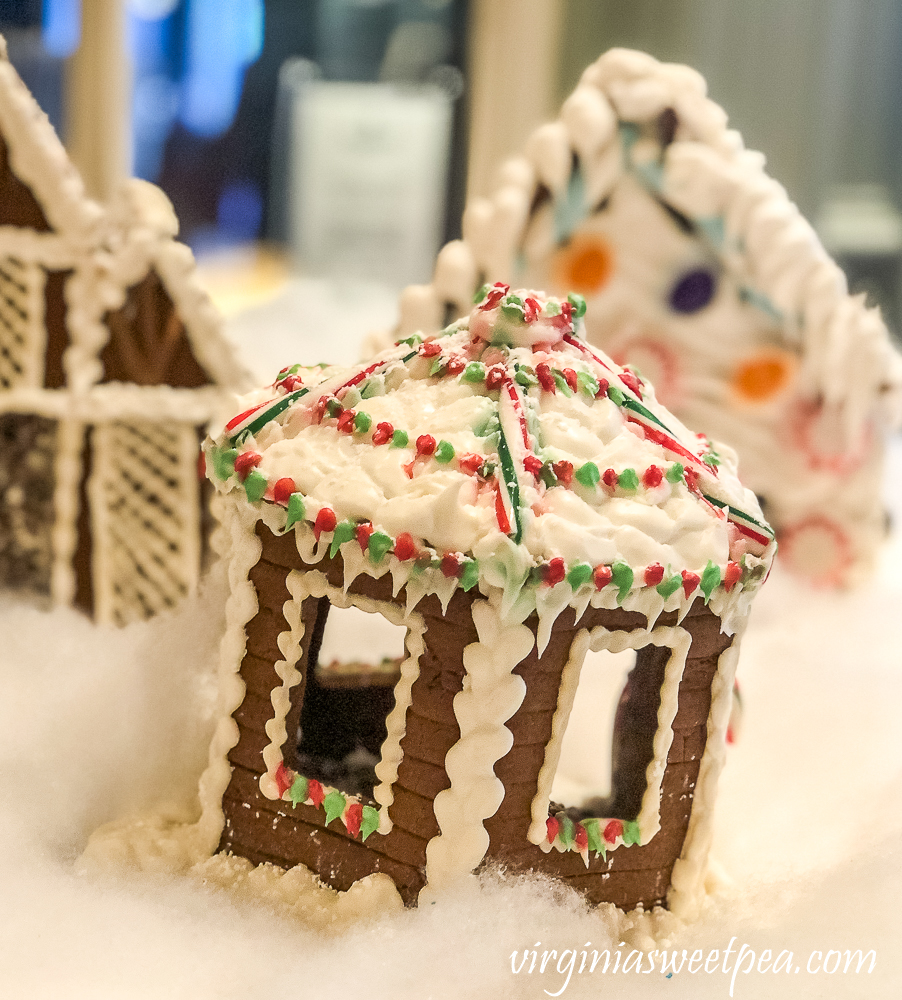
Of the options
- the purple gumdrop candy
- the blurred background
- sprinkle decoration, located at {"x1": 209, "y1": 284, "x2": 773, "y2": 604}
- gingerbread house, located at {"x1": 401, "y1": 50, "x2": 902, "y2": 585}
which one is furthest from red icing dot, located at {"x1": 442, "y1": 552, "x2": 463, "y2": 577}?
the blurred background

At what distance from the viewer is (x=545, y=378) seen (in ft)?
3.88

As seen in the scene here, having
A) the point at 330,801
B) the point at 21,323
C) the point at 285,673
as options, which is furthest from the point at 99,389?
the point at 330,801

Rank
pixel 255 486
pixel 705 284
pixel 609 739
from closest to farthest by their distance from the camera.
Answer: pixel 255 486 → pixel 609 739 → pixel 705 284

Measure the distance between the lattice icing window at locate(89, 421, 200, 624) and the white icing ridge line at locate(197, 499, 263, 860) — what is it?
661 mm

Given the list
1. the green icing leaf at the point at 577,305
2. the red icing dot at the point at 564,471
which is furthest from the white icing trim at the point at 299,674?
the green icing leaf at the point at 577,305

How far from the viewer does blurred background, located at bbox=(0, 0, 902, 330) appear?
2281mm

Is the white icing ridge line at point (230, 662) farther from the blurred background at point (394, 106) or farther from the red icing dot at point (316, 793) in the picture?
the blurred background at point (394, 106)

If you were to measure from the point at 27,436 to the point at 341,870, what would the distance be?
102cm

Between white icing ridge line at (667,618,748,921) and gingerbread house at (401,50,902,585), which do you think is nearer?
white icing ridge line at (667,618,748,921)

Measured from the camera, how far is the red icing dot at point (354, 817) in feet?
3.88

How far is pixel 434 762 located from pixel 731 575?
0.37m

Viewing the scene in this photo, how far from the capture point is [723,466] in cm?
128

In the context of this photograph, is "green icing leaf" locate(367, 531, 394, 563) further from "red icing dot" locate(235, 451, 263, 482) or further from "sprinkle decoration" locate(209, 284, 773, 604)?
"red icing dot" locate(235, 451, 263, 482)

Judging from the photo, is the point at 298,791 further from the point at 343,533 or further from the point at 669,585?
the point at 669,585
